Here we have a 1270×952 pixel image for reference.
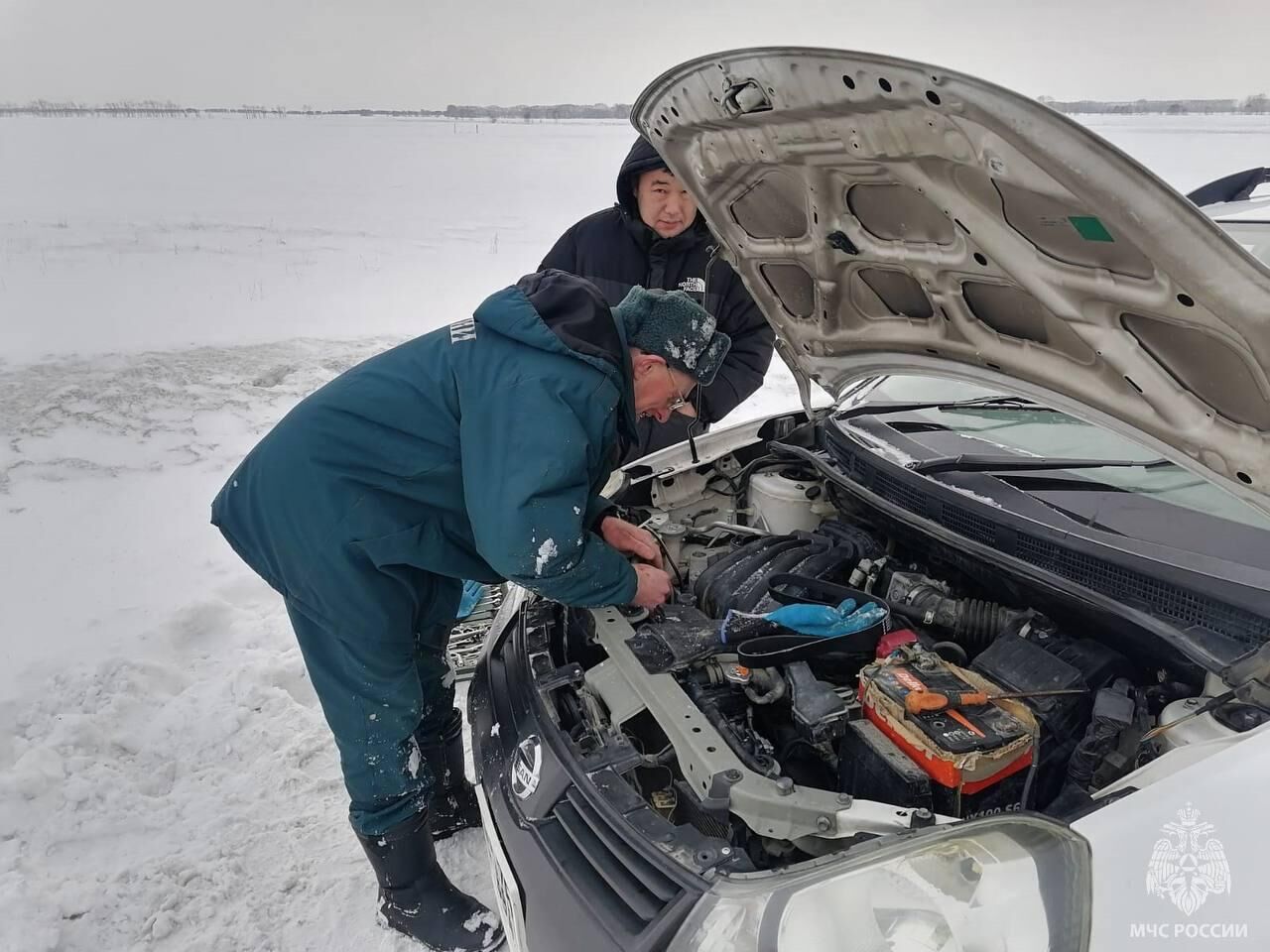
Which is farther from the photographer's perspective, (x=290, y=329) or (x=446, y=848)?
(x=290, y=329)

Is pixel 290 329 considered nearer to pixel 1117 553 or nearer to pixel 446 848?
pixel 446 848

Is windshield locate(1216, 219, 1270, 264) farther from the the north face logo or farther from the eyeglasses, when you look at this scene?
the the north face logo

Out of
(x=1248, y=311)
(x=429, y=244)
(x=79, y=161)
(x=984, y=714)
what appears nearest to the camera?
(x=1248, y=311)

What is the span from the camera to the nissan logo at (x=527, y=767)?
179 centimetres

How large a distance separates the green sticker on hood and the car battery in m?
0.91

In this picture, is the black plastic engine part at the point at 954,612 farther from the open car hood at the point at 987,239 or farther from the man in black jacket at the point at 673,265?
the man in black jacket at the point at 673,265

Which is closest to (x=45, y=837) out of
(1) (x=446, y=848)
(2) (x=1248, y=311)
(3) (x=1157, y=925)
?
(1) (x=446, y=848)

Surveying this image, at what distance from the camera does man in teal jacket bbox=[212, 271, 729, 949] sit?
1866 millimetres

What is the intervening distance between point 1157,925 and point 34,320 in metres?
9.68

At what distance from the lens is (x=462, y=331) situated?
201cm

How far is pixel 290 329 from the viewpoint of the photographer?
8531 mm

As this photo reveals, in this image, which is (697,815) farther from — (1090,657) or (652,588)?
(1090,657)

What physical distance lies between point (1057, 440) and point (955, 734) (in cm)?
116

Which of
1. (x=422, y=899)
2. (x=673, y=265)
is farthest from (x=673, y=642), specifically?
(x=673, y=265)
